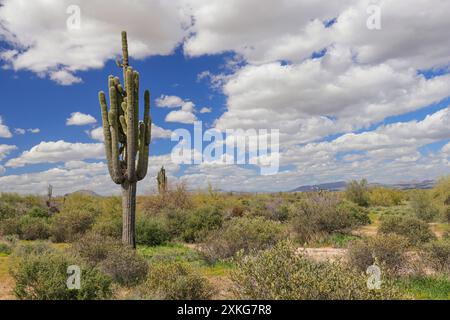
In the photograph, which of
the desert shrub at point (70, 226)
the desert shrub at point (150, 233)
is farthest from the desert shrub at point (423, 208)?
the desert shrub at point (70, 226)

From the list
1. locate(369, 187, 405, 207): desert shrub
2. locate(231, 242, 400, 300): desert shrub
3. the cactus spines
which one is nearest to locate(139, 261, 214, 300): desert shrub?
Result: locate(231, 242, 400, 300): desert shrub

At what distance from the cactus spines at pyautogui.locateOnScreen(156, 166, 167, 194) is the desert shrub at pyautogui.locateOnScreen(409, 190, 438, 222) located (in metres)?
16.4

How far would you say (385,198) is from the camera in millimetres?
45250

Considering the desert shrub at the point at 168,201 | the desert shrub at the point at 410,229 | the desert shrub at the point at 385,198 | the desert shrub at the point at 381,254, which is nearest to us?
the desert shrub at the point at 381,254

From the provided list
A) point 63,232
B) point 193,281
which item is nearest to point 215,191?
point 63,232

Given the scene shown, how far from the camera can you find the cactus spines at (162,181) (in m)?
28.2

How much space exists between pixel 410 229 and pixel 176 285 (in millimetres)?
10789

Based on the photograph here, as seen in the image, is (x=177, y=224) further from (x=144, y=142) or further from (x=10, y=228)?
(x=10, y=228)

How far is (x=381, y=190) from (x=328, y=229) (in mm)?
33789

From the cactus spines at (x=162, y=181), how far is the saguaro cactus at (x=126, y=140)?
14.8 meters

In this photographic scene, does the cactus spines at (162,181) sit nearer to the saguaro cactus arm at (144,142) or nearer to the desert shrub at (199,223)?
the desert shrub at (199,223)

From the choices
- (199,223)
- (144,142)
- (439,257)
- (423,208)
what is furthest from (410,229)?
(423,208)
